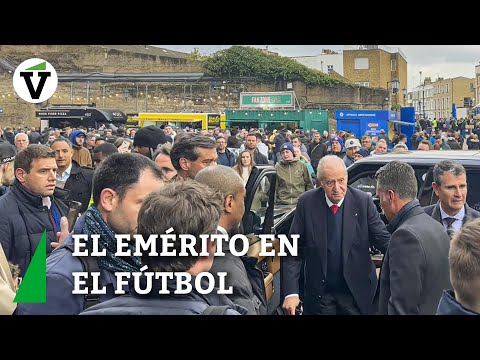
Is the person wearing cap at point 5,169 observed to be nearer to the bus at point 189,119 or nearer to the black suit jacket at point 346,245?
the black suit jacket at point 346,245

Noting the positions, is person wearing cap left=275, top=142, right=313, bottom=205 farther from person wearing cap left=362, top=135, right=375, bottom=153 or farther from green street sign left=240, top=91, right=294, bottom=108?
green street sign left=240, top=91, right=294, bottom=108

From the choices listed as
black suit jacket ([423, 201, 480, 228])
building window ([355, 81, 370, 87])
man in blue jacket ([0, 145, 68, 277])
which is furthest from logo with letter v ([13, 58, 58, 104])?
building window ([355, 81, 370, 87])

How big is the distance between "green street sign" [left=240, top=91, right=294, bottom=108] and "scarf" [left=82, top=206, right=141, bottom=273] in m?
8.97

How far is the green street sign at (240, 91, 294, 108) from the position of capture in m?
11.6

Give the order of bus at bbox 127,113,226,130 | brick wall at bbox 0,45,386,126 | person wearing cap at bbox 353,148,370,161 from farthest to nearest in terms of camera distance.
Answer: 1. bus at bbox 127,113,226,130
2. brick wall at bbox 0,45,386,126
3. person wearing cap at bbox 353,148,370,161

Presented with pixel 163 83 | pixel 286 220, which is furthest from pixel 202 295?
pixel 163 83

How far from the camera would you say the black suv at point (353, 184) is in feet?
10.7

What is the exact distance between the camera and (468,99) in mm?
12125

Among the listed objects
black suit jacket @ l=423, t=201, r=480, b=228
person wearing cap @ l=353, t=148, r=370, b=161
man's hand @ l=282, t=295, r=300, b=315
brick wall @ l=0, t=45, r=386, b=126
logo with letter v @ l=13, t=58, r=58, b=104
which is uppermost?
brick wall @ l=0, t=45, r=386, b=126

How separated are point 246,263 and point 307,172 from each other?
314cm

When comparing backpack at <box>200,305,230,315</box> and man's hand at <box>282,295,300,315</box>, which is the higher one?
backpack at <box>200,305,230,315</box>

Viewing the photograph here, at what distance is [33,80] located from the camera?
339 centimetres

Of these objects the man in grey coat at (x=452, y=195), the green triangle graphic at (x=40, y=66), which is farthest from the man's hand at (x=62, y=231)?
the man in grey coat at (x=452, y=195)
